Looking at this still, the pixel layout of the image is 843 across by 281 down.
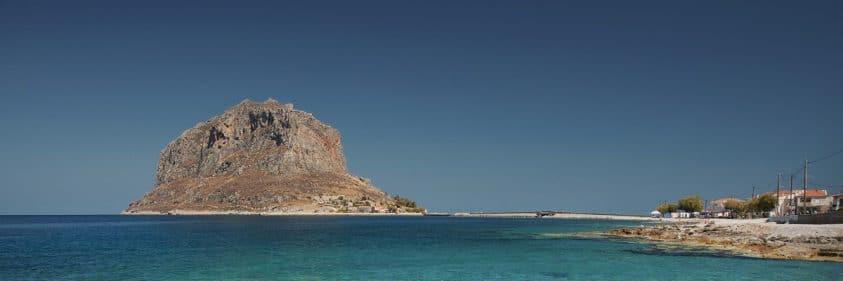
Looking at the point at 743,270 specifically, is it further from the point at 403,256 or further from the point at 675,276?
the point at 403,256

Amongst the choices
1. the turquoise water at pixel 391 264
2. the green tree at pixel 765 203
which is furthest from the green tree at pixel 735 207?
the turquoise water at pixel 391 264

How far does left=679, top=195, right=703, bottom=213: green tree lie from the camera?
503 feet

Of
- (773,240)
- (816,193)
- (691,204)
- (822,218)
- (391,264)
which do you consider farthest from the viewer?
(691,204)

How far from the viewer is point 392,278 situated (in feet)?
117

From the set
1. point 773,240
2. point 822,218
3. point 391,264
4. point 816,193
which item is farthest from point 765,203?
point 391,264

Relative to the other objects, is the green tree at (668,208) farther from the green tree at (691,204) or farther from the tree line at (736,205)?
the green tree at (691,204)

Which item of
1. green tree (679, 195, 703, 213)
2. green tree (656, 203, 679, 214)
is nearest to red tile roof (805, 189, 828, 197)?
green tree (679, 195, 703, 213)

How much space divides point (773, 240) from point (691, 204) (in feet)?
368

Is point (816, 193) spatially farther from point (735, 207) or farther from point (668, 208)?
point (668, 208)

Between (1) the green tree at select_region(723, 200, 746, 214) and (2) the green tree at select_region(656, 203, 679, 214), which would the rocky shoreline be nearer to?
(1) the green tree at select_region(723, 200, 746, 214)

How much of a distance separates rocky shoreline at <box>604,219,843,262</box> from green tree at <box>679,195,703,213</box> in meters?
94.0

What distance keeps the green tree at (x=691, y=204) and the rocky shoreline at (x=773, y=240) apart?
308ft

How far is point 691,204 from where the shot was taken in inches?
6078

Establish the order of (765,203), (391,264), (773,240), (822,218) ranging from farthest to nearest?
(765,203), (822,218), (773,240), (391,264)
